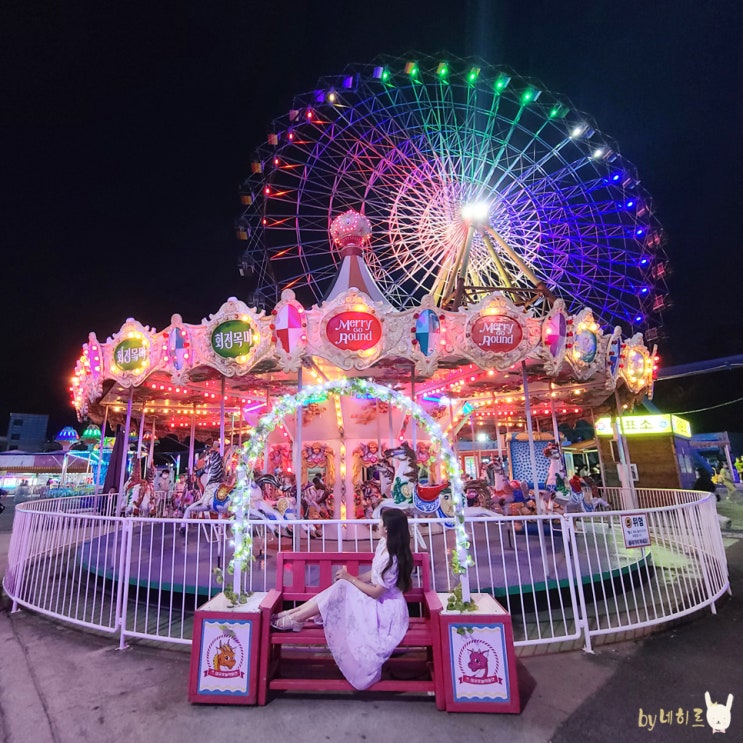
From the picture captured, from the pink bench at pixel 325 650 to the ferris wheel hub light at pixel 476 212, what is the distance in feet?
34.5

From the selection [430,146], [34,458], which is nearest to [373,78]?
[430,146]

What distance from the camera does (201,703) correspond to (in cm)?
321

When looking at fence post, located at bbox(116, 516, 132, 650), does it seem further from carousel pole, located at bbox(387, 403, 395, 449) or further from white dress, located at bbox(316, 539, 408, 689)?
carousel pole, located at bbox(387, 403, 395, 449)

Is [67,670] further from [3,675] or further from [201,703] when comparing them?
[201,703]

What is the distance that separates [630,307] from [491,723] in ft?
46.9

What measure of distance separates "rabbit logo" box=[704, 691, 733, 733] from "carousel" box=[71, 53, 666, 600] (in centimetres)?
226

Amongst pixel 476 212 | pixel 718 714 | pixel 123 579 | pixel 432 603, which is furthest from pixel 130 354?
pixel 476 212

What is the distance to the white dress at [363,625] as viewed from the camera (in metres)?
3.24

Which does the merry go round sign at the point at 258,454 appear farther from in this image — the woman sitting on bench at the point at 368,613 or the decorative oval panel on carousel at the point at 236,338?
the decorative oval panel on carousel at the point at 236,338

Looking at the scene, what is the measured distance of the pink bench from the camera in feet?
10.5

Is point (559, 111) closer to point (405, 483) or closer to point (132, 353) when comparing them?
point (405, 483)

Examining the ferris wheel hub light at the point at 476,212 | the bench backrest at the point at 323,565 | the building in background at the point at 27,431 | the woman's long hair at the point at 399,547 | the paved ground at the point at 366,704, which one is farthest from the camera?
the building in background at the point at 27,431

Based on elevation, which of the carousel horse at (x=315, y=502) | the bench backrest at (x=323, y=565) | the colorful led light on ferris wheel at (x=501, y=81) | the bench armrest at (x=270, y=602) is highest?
the colorful led light on ferris wheel at (x=501, y=81)

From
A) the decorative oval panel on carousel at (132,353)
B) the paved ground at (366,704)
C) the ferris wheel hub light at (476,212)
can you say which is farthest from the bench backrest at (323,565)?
the ferris wheel hub light at (476,212)
